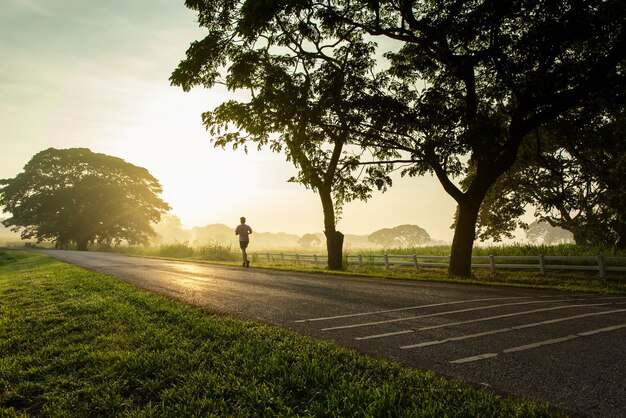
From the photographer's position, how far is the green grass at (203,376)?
287 centimetres

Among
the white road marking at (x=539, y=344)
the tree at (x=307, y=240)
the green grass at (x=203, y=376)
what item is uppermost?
the tree at (x=307, y=240)

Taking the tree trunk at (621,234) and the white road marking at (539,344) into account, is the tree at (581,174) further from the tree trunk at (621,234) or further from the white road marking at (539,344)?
the white road marking at (539,344)

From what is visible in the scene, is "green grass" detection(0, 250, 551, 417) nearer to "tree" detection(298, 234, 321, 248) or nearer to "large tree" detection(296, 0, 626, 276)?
"large tree" detection(296, 0, 626, 276)

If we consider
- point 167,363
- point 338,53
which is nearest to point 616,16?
point 338,53

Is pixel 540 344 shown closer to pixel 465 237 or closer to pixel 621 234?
pixel 465 237

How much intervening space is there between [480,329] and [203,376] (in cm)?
391

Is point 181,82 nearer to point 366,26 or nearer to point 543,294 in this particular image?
point 366,26

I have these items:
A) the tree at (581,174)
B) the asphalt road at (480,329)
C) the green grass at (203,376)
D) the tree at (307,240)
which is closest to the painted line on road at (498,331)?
the asphalt road at (480,329)

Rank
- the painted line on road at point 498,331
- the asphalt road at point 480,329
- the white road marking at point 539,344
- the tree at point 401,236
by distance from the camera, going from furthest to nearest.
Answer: the tree at point 401,236
the painted line on road at point 498,331
the white road marking at point 539,344
the asphalt road at point 480,329

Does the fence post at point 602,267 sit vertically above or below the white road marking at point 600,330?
above

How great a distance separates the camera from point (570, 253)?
17.6 m

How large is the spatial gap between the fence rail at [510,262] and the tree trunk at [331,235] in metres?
3.43

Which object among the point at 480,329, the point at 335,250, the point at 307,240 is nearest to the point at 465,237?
the point at 335,250

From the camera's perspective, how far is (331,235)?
18.0 metres
